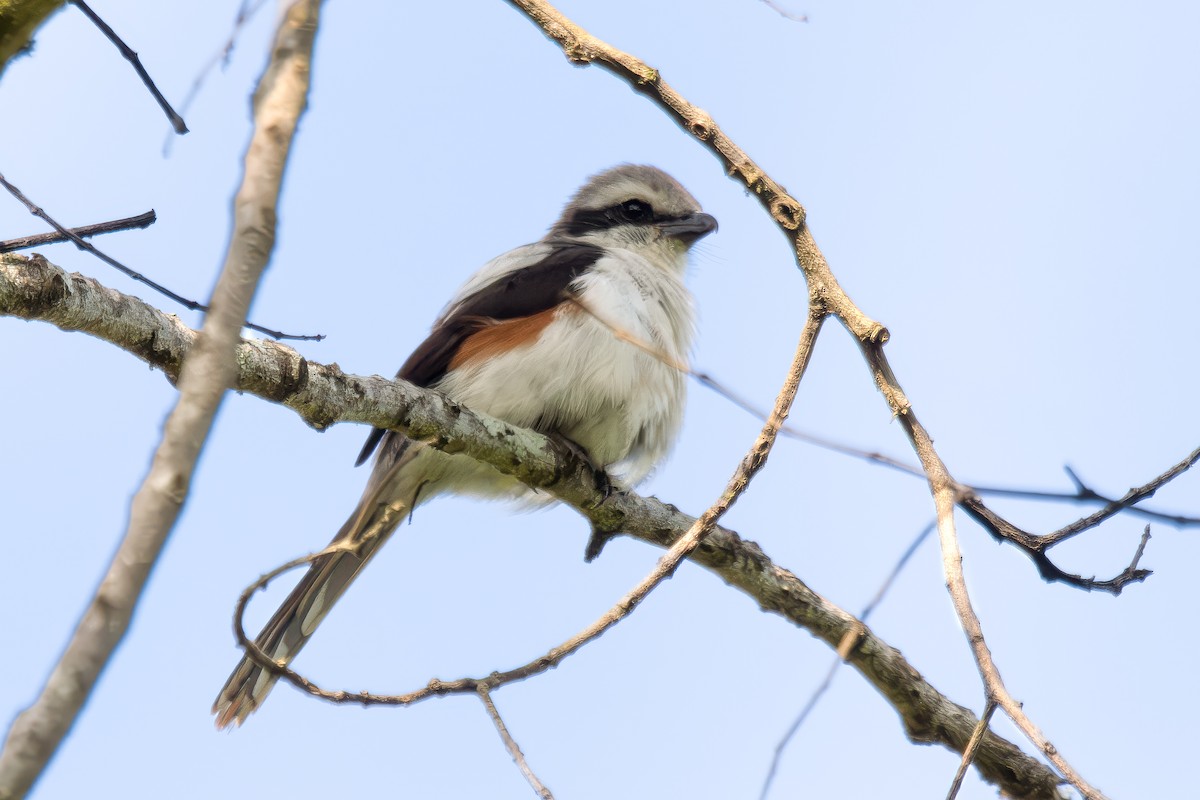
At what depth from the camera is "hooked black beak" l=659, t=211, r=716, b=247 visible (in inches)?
297

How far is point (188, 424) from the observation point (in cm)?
188

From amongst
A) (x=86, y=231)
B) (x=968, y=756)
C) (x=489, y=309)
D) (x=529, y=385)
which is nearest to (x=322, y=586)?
(x=529, y=385)

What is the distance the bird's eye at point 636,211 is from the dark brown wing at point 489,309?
1.18m

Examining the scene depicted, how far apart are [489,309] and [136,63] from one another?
263cm

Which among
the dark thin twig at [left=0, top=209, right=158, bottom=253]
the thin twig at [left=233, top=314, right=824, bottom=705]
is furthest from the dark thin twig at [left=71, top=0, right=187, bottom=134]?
the thin twig at [left=233, top=314, right=824, bottom=705]

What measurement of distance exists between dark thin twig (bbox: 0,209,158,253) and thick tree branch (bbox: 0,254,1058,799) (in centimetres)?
9

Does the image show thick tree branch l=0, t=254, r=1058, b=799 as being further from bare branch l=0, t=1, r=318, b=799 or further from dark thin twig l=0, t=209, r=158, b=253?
bare branch l=0, t=1, r=318, b=799

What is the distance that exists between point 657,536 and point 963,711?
163cm

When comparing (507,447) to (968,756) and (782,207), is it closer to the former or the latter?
(782,207)

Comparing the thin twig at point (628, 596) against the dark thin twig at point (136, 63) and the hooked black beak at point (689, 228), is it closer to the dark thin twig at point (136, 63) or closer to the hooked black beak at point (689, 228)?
the dark thin twig at point (136, 63)

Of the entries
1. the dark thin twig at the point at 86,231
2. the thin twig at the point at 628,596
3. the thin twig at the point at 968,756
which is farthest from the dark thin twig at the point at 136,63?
the thin twig at the point at 968,756

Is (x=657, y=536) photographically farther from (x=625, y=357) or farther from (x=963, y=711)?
(x=963, y=711)

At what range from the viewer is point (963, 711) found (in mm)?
5277

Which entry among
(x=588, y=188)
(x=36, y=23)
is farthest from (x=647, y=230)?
(x=36, y=23)
